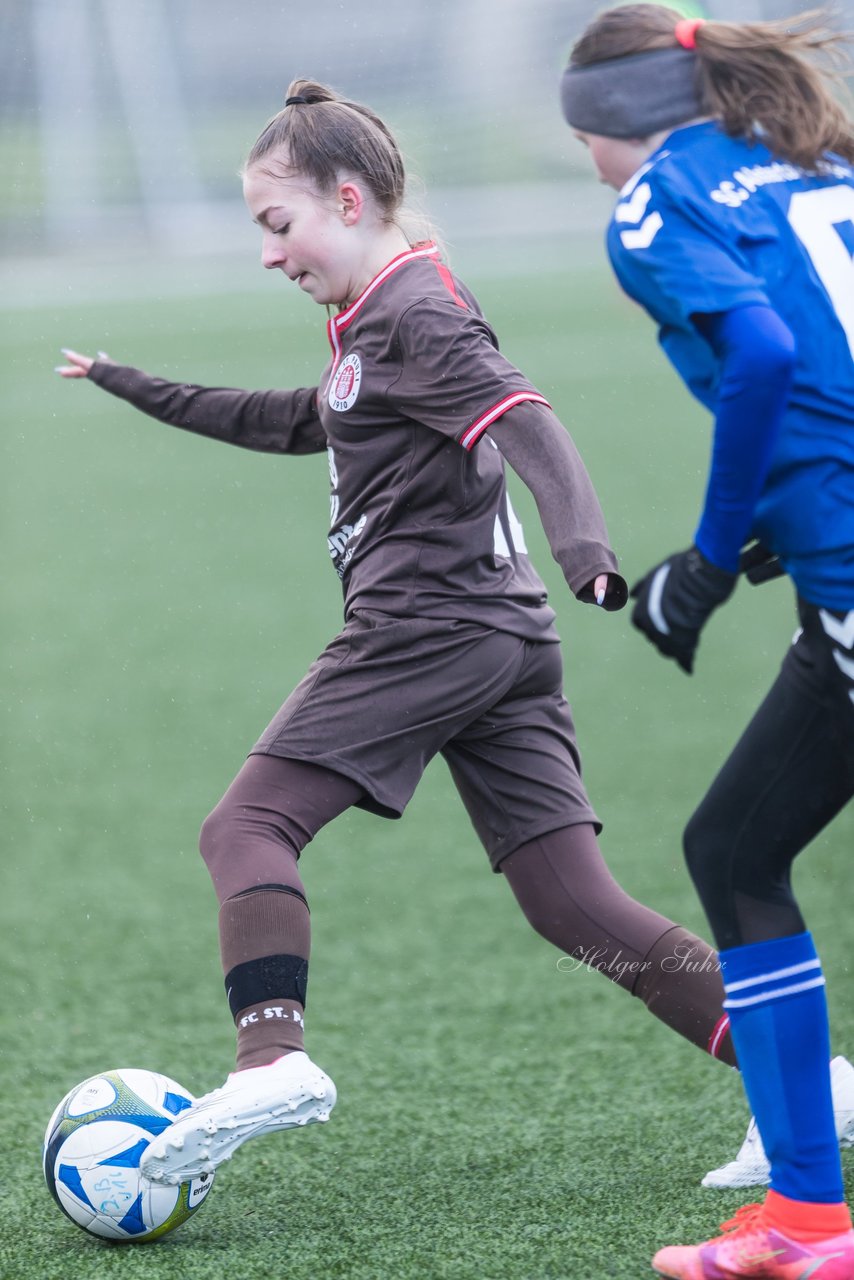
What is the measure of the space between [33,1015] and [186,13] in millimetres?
18347

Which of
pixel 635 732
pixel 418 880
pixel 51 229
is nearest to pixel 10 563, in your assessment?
pixel 635 732

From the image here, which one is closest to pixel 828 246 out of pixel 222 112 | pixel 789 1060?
pixel 789 1060

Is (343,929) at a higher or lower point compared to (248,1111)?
lower

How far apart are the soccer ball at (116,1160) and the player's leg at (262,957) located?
0.11 metres

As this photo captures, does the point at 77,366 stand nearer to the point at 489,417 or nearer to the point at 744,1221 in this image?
the point at 489,417

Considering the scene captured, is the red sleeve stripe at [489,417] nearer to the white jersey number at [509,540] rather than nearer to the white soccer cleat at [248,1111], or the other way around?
the white jersey number at [509,540]

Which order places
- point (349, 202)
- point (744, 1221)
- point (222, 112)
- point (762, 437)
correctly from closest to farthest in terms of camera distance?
1. point (762, 437)
2. point (744, 1221)
3. point (349, 202)
4. point (222, 112)

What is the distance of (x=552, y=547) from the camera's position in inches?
98.1

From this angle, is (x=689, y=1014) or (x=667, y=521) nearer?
(x=689, y=1014)

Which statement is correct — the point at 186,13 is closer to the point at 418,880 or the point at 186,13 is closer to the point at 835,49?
the point at 418,880

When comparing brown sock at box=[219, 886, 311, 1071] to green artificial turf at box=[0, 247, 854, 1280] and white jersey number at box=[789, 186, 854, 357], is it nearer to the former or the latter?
green artificial turf at box=[0, 247, 854, 1280]

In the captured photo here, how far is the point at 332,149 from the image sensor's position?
2840 millimetres

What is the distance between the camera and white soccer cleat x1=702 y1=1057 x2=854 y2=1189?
2.83 meters

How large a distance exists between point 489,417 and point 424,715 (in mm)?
523
